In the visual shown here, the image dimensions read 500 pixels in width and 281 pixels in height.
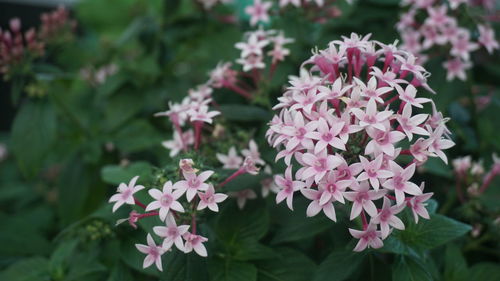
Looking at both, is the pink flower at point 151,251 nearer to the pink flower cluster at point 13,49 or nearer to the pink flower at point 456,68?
the pink flower cluster at point 13,49

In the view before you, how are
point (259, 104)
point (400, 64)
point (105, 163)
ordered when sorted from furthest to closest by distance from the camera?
point (105, 163)
point (259, 104)
point (400, 64)

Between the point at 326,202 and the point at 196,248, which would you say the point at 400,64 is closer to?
the point at 326,202

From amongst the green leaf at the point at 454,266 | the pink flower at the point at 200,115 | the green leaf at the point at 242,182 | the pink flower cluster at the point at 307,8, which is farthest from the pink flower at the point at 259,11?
the green leaf at the point at 454,266

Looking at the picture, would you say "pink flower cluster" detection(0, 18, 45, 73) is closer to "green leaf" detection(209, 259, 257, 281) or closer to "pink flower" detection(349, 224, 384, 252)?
"green leaf" detection(209, 259, 257, 281)

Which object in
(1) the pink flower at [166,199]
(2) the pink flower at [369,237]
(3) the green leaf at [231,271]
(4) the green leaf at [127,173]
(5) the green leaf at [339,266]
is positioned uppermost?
(1) the pink flower at [166,199]

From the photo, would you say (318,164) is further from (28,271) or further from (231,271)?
(28,271)

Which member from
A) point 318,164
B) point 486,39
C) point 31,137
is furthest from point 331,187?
point 31,137

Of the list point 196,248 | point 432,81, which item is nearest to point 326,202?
point 196,248
